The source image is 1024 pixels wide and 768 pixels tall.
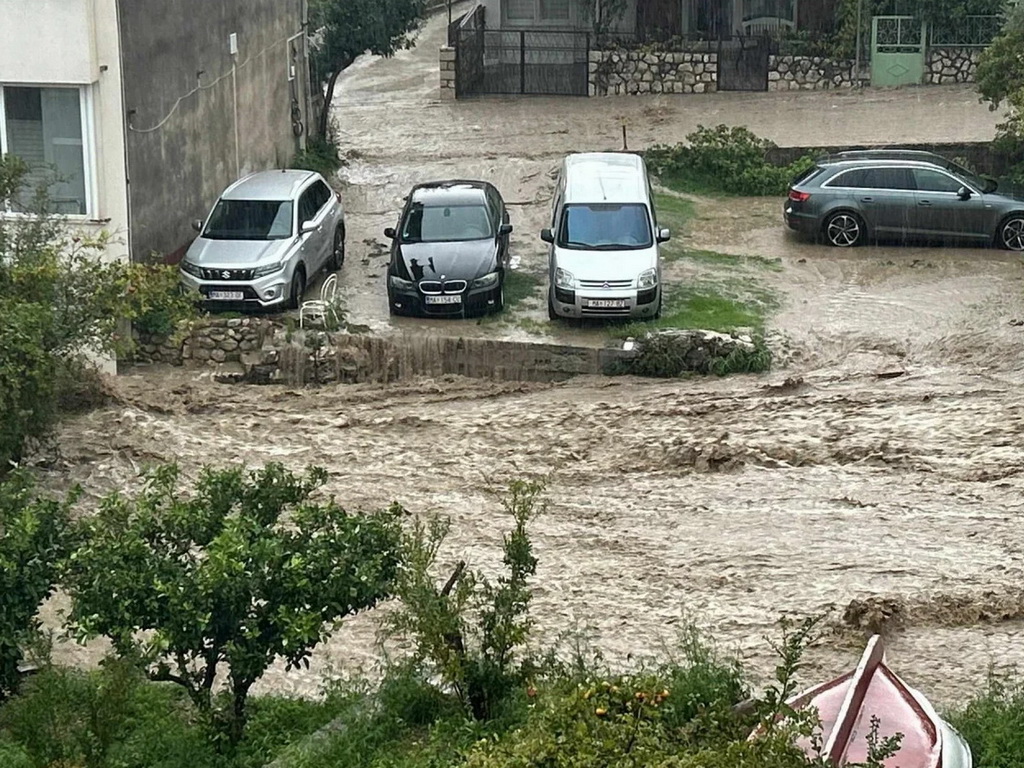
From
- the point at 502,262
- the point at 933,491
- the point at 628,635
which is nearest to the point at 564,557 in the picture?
the point at 628,635

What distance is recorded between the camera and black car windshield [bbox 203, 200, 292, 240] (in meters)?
22.2

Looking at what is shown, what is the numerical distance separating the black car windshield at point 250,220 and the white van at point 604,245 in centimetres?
365

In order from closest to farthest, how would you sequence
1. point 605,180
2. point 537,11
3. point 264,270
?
point 264,270 < point 605,180 < point 537,11

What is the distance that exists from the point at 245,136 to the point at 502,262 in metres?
6.38

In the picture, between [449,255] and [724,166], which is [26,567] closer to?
[449,255]

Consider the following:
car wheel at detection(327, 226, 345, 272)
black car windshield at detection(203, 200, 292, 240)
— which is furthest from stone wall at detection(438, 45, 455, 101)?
black car windshield at detection(203, 200, 292, 240)

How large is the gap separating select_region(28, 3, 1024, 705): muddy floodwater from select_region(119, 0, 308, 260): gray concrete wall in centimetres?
249

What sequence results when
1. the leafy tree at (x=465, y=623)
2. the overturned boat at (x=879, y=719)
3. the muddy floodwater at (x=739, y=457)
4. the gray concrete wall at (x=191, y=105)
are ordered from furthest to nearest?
the gray concrete wall at (x=191, y=105) < the muddy floodwater at (x=739, y=457) < the leafy tree at (x=465, y=623) < the overturned boat at (x=879, y=719)

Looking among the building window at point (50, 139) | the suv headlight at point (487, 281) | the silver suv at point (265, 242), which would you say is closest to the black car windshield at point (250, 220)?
the silver suv at point (265, 242)

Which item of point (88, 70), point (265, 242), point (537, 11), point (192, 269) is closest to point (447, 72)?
point (537, 11)

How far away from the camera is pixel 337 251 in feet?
78.9

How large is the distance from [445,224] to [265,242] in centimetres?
249

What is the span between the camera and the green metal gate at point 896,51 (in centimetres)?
3472

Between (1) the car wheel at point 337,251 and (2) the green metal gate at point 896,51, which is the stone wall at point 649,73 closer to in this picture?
(2) the green metal gate at point 896,51
